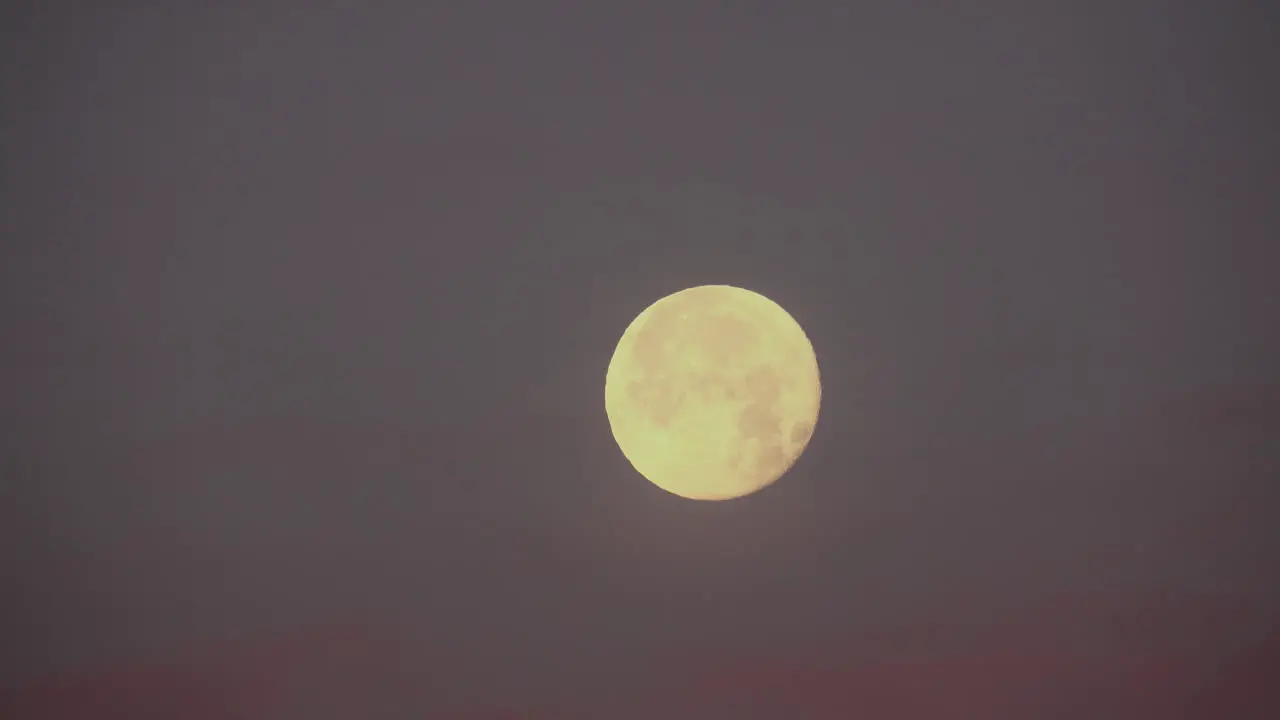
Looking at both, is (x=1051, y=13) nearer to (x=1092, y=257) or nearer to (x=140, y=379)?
(x=1092, y=257)

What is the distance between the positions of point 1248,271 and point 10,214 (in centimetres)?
583

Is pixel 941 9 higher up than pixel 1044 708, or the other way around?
pixel 941 9

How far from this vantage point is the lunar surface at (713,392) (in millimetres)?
4961

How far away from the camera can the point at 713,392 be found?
195 inches

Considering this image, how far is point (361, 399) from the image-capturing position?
5141 mm

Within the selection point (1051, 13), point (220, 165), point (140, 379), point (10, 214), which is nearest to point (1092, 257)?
point (1051, 13)

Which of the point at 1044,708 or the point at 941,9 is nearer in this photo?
the point at 1044,708

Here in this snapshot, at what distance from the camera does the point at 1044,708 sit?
4945mm

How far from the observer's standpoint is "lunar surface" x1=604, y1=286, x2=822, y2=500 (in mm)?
4961

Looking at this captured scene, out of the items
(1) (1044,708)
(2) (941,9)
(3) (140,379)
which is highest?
(2) (941,9)

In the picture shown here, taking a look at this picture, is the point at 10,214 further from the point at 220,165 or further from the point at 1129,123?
the point at 1129,123

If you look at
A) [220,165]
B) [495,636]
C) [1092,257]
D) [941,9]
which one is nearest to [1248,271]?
[1092,257]

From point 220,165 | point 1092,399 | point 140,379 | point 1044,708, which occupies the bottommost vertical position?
point 1044,708

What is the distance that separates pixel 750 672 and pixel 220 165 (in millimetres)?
3432
